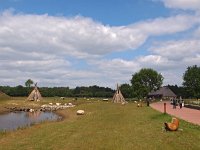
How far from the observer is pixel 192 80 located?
452 ft

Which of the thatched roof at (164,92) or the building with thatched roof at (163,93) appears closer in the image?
the building with thatched roof at (163,93)

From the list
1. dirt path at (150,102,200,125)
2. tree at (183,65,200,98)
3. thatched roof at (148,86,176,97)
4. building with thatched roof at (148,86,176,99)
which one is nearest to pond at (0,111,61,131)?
dirt path at (150,102,200,125)

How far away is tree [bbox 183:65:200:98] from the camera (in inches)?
5330

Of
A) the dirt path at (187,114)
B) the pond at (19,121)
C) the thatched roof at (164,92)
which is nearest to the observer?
the dirt path at (187,114)

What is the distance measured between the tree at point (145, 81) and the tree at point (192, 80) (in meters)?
10.8

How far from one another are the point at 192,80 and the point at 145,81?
712 inches

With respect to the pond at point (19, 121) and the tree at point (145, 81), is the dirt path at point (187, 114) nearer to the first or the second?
the pond at point (19, 121)

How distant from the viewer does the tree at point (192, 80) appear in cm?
13538

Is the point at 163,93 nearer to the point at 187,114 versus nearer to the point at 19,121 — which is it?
the point at 19,121

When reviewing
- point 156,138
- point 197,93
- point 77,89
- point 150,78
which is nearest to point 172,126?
point 156,138

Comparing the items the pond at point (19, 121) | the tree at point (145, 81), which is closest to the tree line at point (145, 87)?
the tree at point (145, 81)

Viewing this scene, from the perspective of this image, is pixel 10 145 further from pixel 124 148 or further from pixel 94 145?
pixel 124 148

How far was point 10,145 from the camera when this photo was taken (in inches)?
967

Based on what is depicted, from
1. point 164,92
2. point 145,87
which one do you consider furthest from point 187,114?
point 145,87
